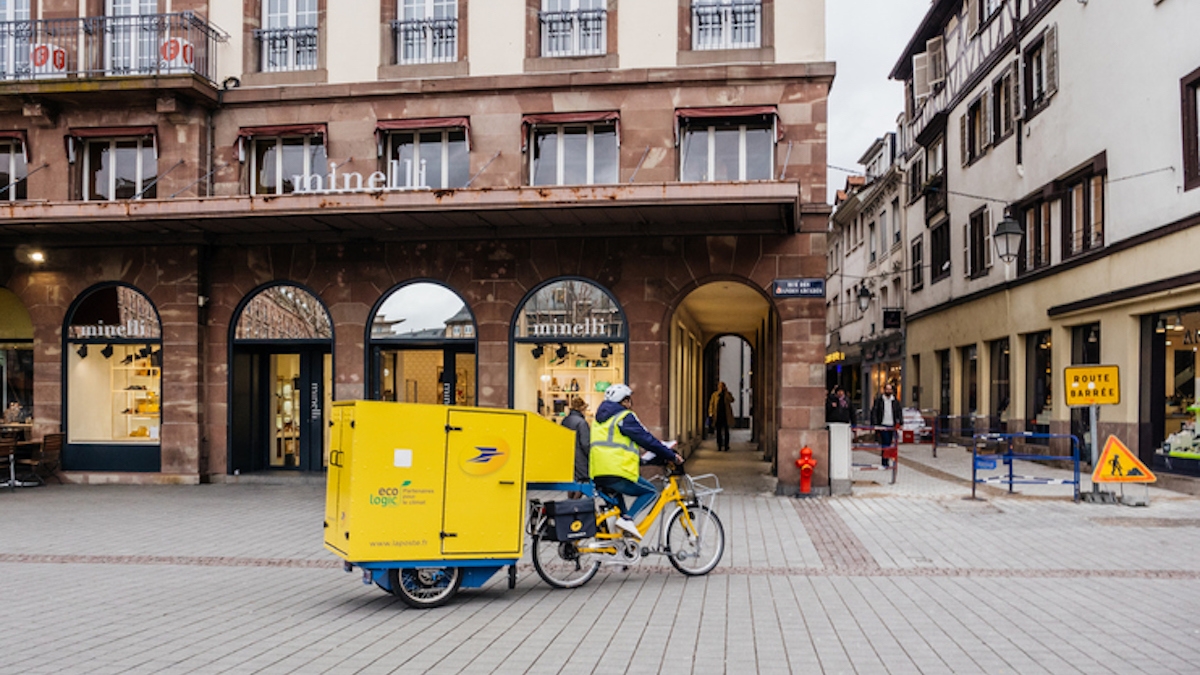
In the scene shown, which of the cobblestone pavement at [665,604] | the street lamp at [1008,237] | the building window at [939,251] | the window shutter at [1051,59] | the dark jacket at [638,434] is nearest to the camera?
the cobblestone pavement at [665,604]

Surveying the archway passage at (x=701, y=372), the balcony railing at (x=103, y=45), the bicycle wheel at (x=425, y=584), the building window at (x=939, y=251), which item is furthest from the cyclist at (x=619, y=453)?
the building window at (x=939, y=251)

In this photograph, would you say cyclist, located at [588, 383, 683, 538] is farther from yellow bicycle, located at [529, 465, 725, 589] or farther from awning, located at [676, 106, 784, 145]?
awning, located at [676, 106, 784, 145]

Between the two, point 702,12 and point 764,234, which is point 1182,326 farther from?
point 702,12

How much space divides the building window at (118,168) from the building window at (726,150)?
911 centimetres

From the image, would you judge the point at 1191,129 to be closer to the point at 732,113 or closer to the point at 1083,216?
the point at 1083,216

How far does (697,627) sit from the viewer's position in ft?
24.4

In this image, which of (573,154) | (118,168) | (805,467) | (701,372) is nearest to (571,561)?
→ (805,467)

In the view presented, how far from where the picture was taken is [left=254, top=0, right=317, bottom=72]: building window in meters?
18.2

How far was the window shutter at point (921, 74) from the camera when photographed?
35.4 meters

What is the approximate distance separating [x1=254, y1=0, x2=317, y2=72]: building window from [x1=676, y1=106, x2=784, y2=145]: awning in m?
6.33

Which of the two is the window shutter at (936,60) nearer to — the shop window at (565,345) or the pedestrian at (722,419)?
the pedestrian at (722,419)

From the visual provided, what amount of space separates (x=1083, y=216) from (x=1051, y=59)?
154 inches

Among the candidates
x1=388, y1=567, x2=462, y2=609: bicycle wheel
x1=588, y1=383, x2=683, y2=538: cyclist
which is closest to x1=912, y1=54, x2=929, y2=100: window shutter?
x1=588, y1=383, x2=683, y2=538: cyclist

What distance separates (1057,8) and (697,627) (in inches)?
Answer: 799
